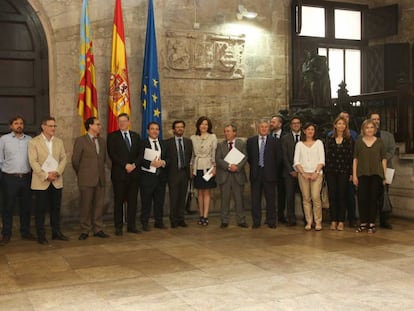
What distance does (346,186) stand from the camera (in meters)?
7.34

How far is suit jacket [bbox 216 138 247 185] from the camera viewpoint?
24.9 feet

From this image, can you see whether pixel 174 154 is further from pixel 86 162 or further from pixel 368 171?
pixel 368 171

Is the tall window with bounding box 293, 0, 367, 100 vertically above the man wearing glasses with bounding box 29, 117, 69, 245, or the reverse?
the tall window with bounding box 293, 0, 367, 100

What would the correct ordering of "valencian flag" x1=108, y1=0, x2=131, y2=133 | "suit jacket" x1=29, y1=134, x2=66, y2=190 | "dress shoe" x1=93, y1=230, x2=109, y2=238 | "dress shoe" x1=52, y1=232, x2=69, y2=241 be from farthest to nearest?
1. "valencian flag" x1=108, y1=0, x2=131, y2=133
2. "dress shoe" x1=93, y1=230, x2=109, y2=238
3. "dress shoe" x1=52, y1=232, x2=69, y2=241
4. "suit jacket" x1=29, y1=134, x2=66, y2=190

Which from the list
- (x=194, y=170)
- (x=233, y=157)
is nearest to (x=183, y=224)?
(x=194, y=170)

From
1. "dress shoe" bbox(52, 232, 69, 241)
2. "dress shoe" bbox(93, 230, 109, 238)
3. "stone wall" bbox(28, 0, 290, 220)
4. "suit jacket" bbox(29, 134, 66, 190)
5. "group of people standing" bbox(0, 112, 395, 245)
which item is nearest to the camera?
"suit jacket" bbox(29, 134, 66, 190)

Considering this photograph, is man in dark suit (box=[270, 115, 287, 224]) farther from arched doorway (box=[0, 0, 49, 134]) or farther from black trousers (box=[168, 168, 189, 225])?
arched doorway (box=[0, 0, 49, 134])

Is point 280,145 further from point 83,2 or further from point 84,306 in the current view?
point 84,306

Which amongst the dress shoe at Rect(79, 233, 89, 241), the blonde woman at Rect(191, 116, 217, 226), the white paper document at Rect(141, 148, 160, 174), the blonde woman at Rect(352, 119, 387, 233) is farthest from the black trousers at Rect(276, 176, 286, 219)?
the dress shoe at Rect(79, 233, 89, 241)

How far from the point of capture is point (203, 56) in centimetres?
944

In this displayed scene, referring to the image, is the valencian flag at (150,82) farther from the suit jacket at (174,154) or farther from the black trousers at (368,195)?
the black trousers at (368,195)

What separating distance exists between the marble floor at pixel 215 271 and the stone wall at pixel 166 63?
2.46 metres

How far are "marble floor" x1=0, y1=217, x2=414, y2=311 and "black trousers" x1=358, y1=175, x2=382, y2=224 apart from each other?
25cm

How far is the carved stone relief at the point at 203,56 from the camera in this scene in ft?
30.1
